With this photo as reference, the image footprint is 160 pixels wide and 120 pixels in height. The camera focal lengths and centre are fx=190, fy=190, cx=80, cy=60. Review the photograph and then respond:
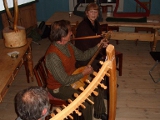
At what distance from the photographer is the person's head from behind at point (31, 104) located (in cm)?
109

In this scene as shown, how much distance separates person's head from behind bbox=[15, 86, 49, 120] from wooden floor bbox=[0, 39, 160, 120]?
1608 mm

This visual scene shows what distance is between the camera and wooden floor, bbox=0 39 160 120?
2.57 m

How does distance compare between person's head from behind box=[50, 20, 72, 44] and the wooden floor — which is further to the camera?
the wooden floor

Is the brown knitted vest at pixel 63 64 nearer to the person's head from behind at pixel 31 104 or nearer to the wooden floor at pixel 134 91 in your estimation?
the person's head from behind at pixel 31 104

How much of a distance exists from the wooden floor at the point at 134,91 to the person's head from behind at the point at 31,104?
5.27ft

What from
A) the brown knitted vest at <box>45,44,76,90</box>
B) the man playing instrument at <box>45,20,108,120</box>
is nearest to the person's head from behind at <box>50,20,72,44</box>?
the man playing instrument at <box>45,20,108,120</box>

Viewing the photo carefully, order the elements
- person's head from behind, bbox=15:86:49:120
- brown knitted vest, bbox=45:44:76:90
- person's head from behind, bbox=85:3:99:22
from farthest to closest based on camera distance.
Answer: person's head from behind, bbox=85:3:99:22, brown knitted vest, bbox=45:44:76:90, person's head from behind, bbox=15:86:49:120

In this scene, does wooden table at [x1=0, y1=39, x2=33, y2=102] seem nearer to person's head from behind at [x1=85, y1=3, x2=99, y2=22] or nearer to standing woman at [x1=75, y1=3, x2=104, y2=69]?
standing woman at [x1=75, y1=3, x2=104, y2=69]

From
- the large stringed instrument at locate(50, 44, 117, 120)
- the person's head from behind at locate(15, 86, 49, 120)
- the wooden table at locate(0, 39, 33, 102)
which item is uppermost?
the large stringed instrument at locate(50, 44, 117, 120)

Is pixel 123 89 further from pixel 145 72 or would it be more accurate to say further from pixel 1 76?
pixel 1 76

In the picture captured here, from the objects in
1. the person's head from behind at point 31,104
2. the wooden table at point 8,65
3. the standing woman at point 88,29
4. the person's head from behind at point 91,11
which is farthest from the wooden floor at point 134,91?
the person's head from behind at point 31,104

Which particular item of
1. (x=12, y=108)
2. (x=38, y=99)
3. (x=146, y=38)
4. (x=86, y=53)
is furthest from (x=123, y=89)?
(x=38, y=99)

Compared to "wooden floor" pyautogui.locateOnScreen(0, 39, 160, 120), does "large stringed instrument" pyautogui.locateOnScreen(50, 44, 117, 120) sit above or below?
above

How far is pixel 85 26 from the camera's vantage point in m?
2.66
